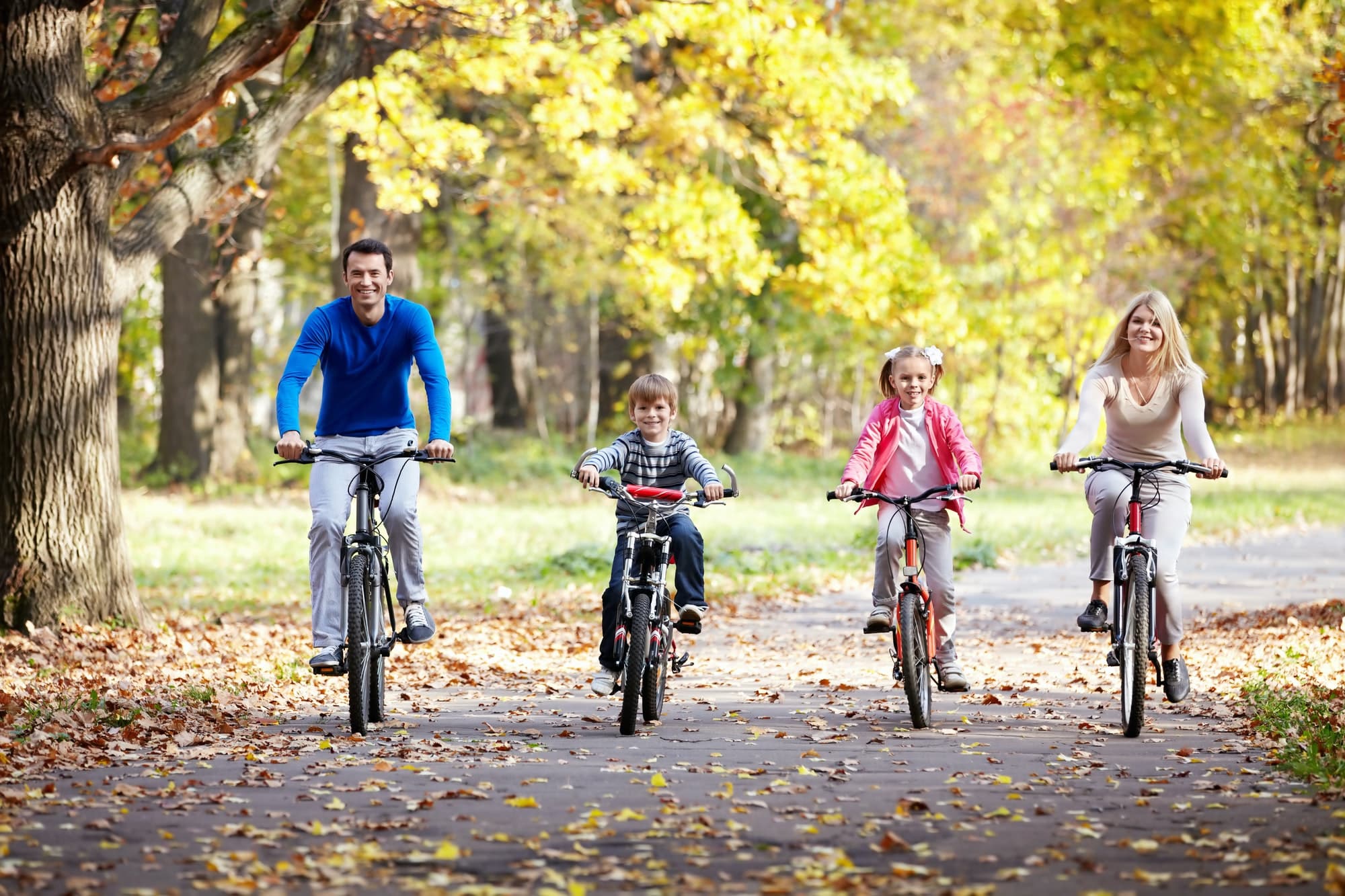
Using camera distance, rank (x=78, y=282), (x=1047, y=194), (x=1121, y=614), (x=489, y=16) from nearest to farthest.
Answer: (x=1121, y=614)
(x=78, y=282)
(x=489, y=16)
(x=1047, y=194)

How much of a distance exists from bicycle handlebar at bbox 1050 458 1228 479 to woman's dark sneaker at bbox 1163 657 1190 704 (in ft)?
3.70

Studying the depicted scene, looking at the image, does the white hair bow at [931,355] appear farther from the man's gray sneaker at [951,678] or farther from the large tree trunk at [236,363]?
the large tree trunk at [236,363]

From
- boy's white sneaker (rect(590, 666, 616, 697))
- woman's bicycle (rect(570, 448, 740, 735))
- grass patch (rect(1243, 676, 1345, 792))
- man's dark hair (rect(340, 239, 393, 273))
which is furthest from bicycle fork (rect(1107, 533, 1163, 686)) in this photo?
man's dark hair (rect(340, 239, 393, 273))

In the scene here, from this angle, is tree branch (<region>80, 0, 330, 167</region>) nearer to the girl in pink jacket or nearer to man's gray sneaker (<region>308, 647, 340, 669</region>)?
man's gray sneaker (<region>308, 647, 340, 669</region>)

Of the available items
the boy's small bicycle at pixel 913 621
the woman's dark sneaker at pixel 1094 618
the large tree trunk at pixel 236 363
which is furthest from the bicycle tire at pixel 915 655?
the large tree trunk at pixel 236 363

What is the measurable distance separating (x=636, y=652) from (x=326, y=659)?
144 centimetres

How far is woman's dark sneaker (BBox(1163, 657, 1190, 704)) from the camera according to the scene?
870 cm

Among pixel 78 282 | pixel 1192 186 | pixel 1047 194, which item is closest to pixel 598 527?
pixel 78 282

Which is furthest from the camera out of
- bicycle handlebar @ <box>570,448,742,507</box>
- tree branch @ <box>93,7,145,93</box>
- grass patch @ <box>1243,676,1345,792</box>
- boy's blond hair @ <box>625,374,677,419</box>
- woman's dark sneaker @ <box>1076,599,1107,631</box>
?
tree branch @ <box>93,7,145,93</box>

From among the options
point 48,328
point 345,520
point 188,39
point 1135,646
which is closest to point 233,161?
point 188,39

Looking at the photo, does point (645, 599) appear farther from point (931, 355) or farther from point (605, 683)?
point (931, 355)

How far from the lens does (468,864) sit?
206 inches

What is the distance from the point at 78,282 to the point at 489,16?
4.67m

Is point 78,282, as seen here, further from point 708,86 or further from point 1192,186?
point 1192,186
